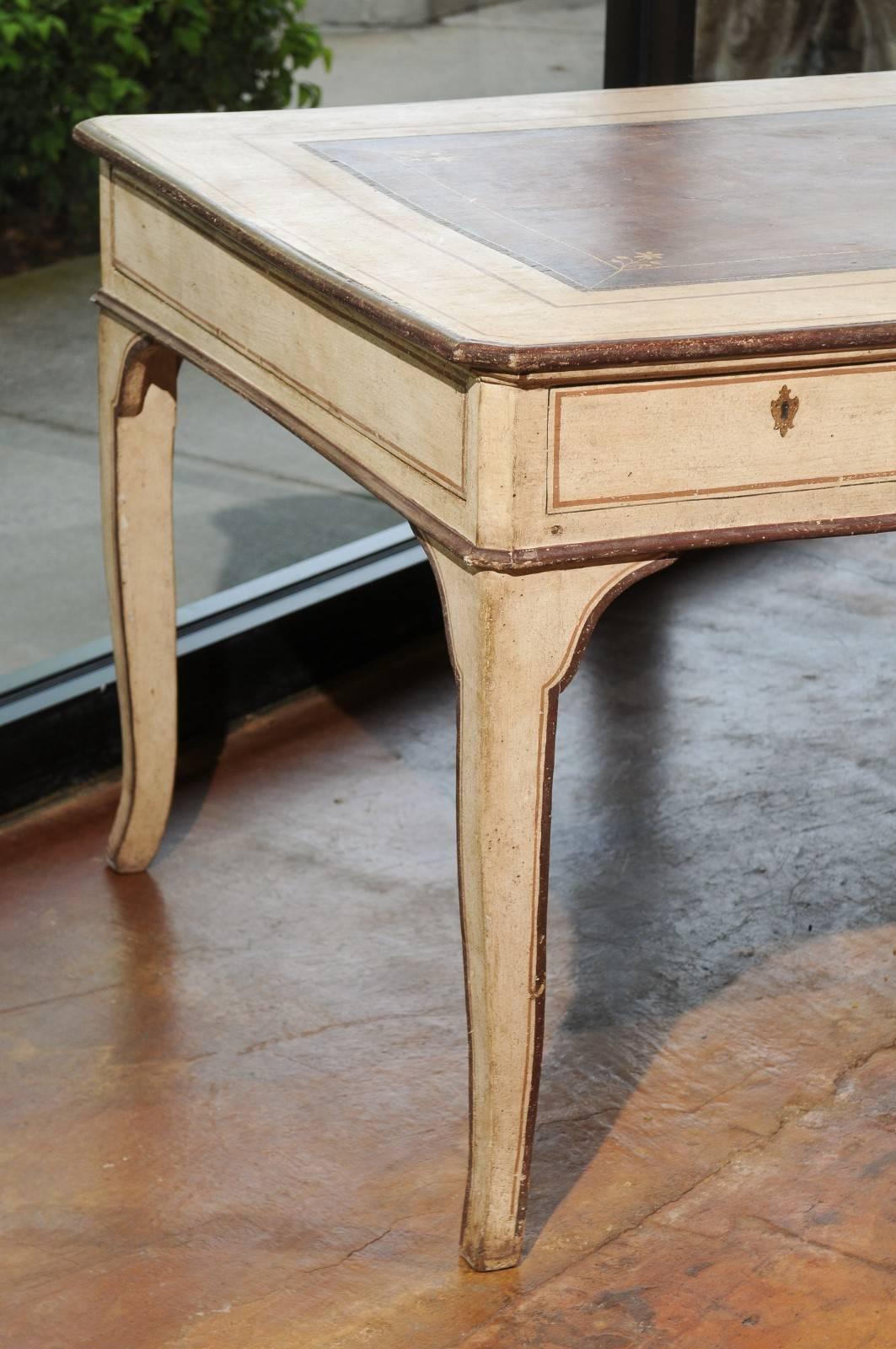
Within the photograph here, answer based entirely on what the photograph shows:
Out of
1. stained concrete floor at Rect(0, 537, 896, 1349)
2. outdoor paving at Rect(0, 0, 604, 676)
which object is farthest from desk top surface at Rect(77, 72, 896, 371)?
stained concrete floor at Rect(0, 537, 896, 1349)

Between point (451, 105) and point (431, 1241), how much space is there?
1.20 m

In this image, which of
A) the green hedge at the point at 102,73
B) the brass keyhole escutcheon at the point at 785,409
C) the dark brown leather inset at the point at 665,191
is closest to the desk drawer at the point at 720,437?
the brass keyhole escutcheon at the point at 785,409

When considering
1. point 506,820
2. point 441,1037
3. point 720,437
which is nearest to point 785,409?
point 720,437

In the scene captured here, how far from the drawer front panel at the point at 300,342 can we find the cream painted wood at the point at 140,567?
13 centimetres

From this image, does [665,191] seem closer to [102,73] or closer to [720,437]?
[720,437]

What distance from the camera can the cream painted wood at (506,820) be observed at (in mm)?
1391

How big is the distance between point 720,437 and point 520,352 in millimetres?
179

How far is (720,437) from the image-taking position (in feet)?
4.44

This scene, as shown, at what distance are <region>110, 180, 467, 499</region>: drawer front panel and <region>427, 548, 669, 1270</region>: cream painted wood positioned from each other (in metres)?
0.10

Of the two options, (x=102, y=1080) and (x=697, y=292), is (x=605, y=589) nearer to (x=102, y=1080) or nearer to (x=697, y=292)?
(x=697, y=292)

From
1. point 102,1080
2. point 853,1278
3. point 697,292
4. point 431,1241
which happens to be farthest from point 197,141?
point 853,1278

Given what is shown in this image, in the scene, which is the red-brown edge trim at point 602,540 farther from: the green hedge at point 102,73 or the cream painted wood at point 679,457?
the green hedge at point 102,73

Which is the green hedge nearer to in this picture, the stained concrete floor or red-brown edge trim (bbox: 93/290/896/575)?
the stained concrete floor

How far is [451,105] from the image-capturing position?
6.82 ft
